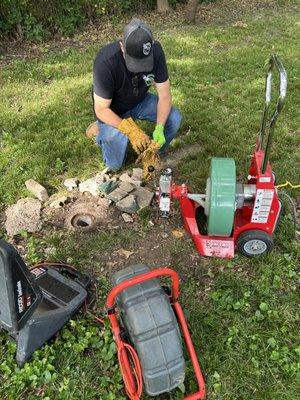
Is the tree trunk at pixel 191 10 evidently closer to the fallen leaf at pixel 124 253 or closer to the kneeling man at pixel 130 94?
the kneeling man at pixel 130 94

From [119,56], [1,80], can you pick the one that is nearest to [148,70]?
[119,56]

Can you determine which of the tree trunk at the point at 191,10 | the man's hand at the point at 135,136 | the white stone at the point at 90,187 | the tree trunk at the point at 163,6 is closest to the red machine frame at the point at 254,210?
the man's hand at the point at 135,136

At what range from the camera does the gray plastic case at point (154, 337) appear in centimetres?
235

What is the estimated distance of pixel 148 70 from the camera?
12.2ft

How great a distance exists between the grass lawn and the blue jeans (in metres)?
0.30

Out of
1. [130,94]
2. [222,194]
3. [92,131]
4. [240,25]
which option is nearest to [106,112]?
[130,94]

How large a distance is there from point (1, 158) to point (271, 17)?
22.4 ft

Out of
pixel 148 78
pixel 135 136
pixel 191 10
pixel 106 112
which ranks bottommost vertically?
pixel 191 10

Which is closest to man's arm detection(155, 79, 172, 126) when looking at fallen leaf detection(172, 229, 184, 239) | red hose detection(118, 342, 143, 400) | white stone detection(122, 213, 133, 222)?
white stone detection(122, 213, 133, 222)

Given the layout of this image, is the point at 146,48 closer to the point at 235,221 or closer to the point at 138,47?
the point at 138,47

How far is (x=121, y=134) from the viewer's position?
402 centimetres

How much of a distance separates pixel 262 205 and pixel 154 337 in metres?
1.34

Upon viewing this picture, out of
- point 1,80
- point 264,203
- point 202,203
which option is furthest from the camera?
point 1,80

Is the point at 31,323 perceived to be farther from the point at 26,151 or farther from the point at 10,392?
the point at 26,151
